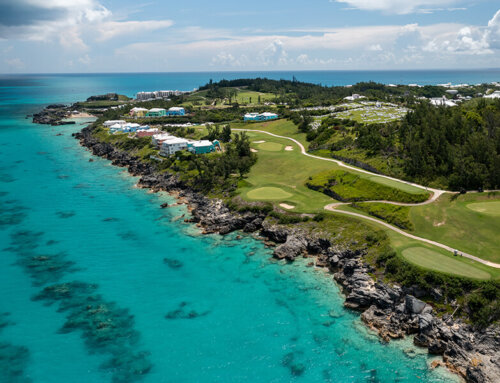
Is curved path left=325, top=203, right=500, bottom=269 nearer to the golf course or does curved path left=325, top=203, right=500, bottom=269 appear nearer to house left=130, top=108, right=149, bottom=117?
the golf course

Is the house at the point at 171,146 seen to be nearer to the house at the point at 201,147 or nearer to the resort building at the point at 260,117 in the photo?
the house at the point at 201,147

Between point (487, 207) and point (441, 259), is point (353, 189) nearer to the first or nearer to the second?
point (487, 207)

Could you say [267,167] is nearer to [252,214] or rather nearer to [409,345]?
[252,214]

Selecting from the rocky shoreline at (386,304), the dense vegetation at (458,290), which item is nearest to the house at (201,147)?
the rocky shoreline at (386,304)

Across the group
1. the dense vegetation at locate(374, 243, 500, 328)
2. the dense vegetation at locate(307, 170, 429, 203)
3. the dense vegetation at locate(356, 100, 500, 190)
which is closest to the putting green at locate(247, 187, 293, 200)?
the dense vegetation at locate(307, 170, 429, 203)

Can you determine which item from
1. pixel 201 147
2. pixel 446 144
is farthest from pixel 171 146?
pixel 446 144
